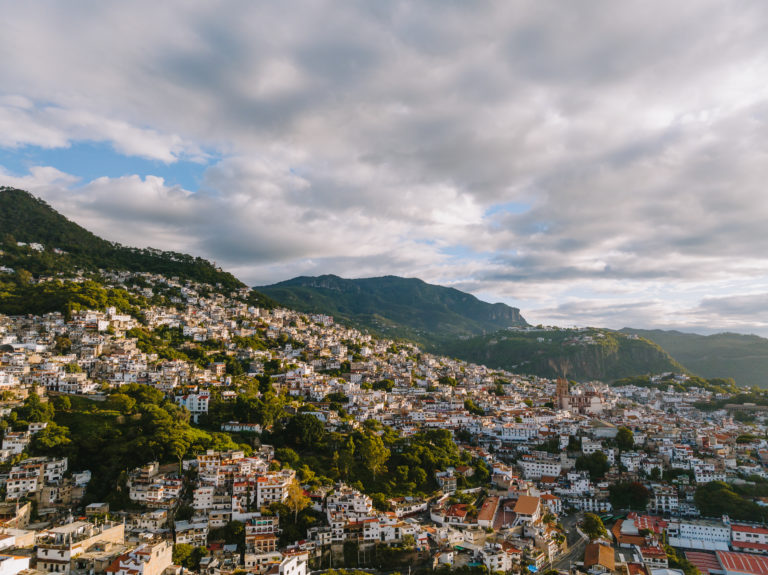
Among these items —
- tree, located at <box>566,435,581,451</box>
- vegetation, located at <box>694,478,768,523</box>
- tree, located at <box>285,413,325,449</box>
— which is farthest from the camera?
tree, located at <box>566,435,581,451</box>

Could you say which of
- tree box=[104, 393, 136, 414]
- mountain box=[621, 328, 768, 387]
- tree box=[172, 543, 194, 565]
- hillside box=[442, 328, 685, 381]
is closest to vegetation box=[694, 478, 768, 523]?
tree box=[172, 543, 194, 565]

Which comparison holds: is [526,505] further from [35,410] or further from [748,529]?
[35,410]

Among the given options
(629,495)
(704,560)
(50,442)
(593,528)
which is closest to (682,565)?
(704,560)

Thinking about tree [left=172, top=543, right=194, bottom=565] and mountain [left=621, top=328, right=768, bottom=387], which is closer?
tree [left=172, top=543, right=194, bottom=565]

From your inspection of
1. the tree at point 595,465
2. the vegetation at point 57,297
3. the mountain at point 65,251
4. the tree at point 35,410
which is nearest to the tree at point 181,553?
the tree at point 35,410

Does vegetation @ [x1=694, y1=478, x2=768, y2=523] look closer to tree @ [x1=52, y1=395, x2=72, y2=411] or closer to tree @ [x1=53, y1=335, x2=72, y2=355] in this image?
tree @ [x1=52, y1=395, x2=72, y2=411]

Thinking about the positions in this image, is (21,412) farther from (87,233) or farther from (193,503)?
(87,233)

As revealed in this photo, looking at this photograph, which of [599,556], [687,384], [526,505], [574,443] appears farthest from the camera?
[687,384]
